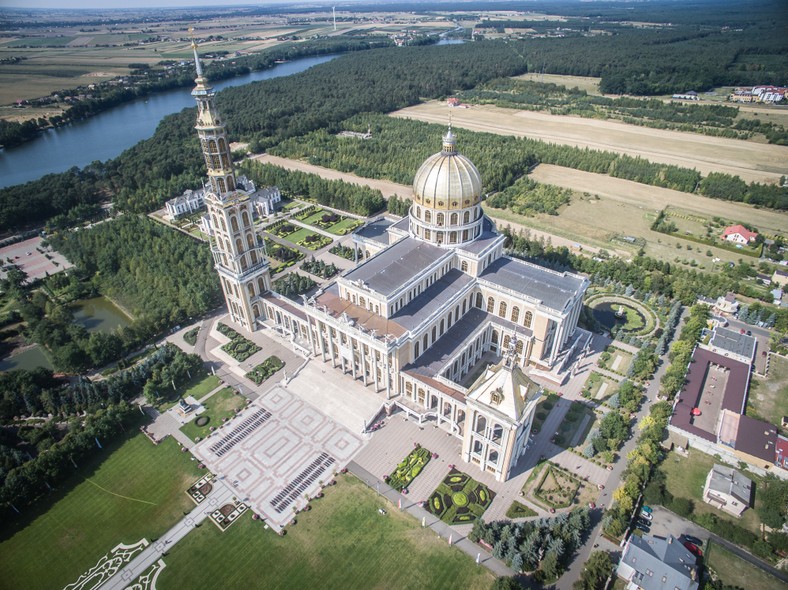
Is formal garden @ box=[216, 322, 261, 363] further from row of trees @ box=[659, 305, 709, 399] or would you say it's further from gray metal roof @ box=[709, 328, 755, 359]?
gray metal roof @ box=[709, 328, 755, 359]

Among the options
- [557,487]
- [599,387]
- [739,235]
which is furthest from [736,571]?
[739,235]

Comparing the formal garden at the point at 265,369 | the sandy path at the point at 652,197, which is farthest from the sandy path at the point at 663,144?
the formal garden at the point at 265,369

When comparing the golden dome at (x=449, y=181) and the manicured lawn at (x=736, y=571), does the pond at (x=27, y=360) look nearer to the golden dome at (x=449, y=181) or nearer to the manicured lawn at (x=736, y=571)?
the golden dome at (x=449, y=181)

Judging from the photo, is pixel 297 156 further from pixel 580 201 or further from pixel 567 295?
pixel 567 295

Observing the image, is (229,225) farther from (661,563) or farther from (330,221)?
(661,563)

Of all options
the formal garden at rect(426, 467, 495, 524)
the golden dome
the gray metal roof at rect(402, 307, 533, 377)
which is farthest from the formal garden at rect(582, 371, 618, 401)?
the golden dome
